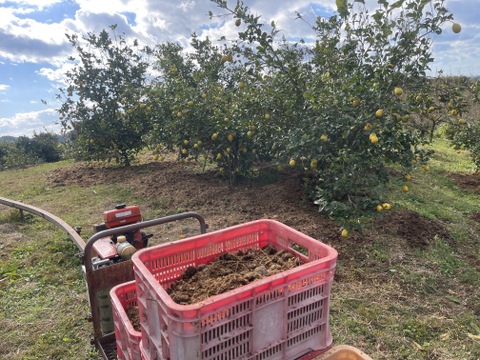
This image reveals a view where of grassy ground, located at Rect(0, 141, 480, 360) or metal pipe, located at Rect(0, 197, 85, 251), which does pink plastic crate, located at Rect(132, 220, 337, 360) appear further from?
metal pipe, located at Rect(0, 197, 85, 251)

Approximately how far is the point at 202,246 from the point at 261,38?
321 centimetres

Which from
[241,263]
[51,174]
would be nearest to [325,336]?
[241,263]

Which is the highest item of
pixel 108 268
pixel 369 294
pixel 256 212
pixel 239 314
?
pixel 239 314

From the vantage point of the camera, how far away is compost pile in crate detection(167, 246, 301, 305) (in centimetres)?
152

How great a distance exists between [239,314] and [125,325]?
80cm

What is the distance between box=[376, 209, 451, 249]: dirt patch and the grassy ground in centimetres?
11

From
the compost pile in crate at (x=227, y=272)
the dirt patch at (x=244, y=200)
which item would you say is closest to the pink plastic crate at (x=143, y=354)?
the compost pile in crate at (x=227, y=272)

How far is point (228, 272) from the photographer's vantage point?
1717 millimetres

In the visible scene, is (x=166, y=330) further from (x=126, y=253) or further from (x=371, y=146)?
(x=371, y=146)

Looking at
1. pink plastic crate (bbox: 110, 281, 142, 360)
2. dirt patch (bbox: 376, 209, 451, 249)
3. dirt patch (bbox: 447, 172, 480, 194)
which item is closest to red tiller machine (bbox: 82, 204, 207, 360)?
pink plastic crate (bbox: 110, 281, 142, 360)

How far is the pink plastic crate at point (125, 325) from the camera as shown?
1.75m

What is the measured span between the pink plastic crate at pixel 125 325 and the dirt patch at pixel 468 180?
6.58m

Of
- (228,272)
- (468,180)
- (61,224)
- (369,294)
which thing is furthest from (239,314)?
(468,180)

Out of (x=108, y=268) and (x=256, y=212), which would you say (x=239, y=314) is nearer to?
(x=108, y=268)
